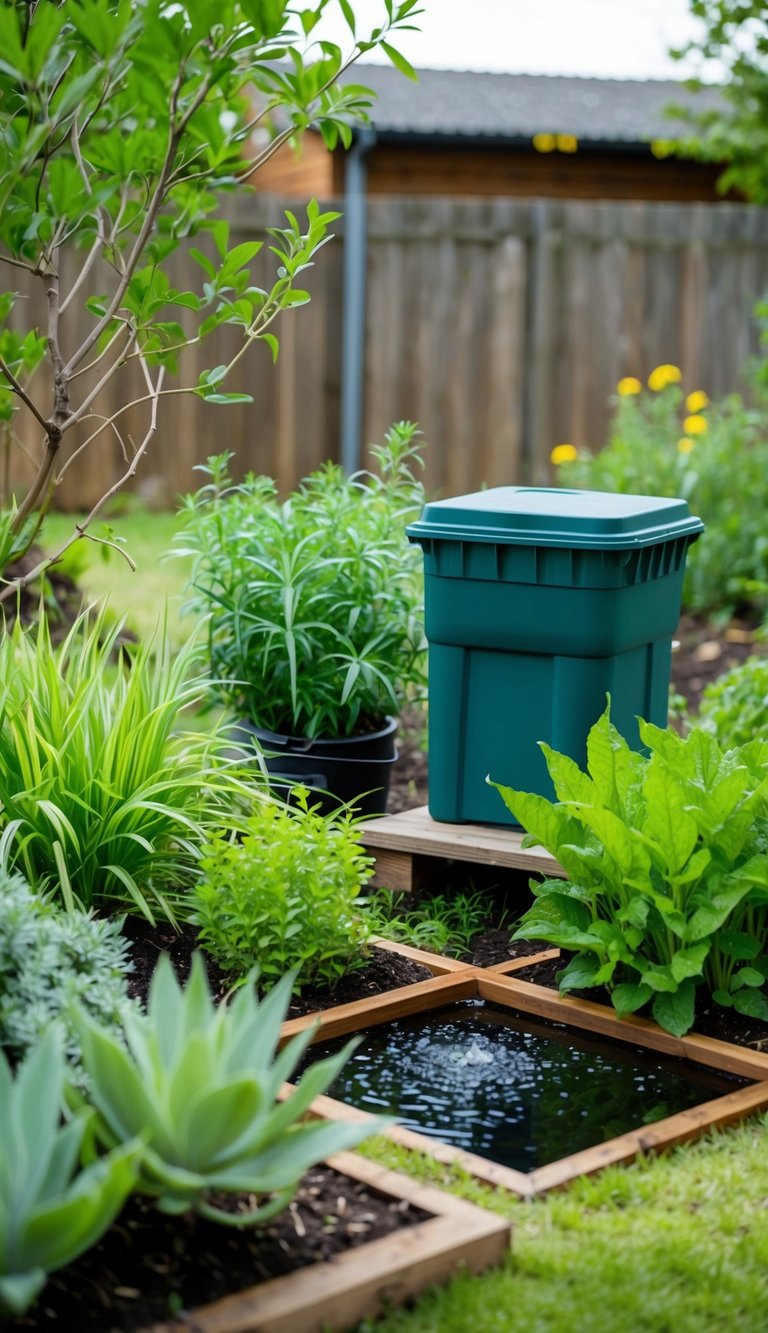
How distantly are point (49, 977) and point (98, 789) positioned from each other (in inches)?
38.5

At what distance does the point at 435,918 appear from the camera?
4.26 m

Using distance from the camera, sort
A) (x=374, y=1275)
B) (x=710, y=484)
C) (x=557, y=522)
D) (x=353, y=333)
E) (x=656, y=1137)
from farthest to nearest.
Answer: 1. (x=353, y=333)
2. (x=710, y=484)
3. (x=557, y=522)
4. (x=656, y=1137)
5. (x=374, y=1275)

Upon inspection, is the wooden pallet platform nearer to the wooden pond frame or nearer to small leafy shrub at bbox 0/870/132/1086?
the wooden pond frame

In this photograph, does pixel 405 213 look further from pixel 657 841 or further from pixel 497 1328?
pixel 497 1328

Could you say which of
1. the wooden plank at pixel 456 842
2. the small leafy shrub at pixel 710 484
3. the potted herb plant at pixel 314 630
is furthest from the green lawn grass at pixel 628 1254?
the small leafy shrub at pixel 710 484

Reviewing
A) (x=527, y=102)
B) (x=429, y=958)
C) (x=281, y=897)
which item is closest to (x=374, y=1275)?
(x=281, y=897)

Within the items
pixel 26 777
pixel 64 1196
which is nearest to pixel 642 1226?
pixel 64 1196

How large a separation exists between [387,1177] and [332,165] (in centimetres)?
1517

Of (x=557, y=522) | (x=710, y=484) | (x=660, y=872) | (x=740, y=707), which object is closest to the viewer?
(x=660, y=872)

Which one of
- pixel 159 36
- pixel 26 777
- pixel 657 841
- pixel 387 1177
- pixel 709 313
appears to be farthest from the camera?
pixel 709 313

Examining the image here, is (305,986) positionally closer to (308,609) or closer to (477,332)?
(308,609)

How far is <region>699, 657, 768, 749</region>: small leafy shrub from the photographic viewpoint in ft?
16.6

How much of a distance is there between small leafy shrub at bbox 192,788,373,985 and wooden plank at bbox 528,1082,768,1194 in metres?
0.79

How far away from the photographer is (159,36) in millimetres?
2736
